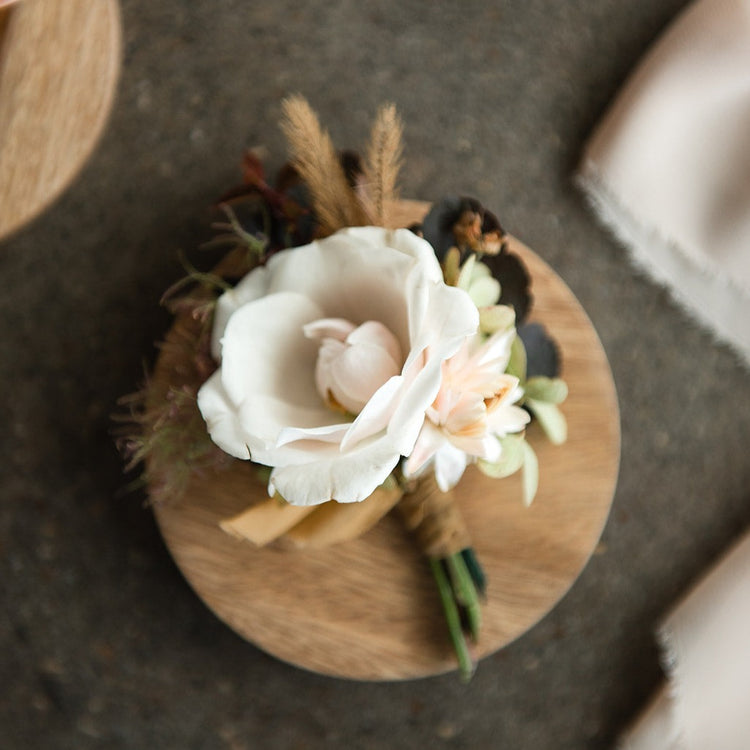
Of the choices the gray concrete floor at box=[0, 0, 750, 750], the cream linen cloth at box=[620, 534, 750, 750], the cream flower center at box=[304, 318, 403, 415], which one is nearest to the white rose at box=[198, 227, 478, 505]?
the cream flower center at box=[304, 318, 403, 415]

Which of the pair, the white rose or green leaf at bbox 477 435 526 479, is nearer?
the white rose

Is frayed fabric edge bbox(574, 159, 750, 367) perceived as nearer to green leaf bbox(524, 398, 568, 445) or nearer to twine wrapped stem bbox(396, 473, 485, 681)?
green leaf bbox(524, 398, 568, 445)

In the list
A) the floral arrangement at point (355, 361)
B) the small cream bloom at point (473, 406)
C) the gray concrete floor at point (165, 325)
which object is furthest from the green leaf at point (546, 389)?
the gray concrete floor at point (165, 325)

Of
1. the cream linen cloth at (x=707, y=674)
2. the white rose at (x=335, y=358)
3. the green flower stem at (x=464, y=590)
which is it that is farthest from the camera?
the cream linen cloth at (x=707, y=674)

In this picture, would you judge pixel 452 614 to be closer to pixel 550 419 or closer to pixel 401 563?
pixel 401 563

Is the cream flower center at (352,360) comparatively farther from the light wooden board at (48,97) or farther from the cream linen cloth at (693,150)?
the cream linen cloth at (693,150)
